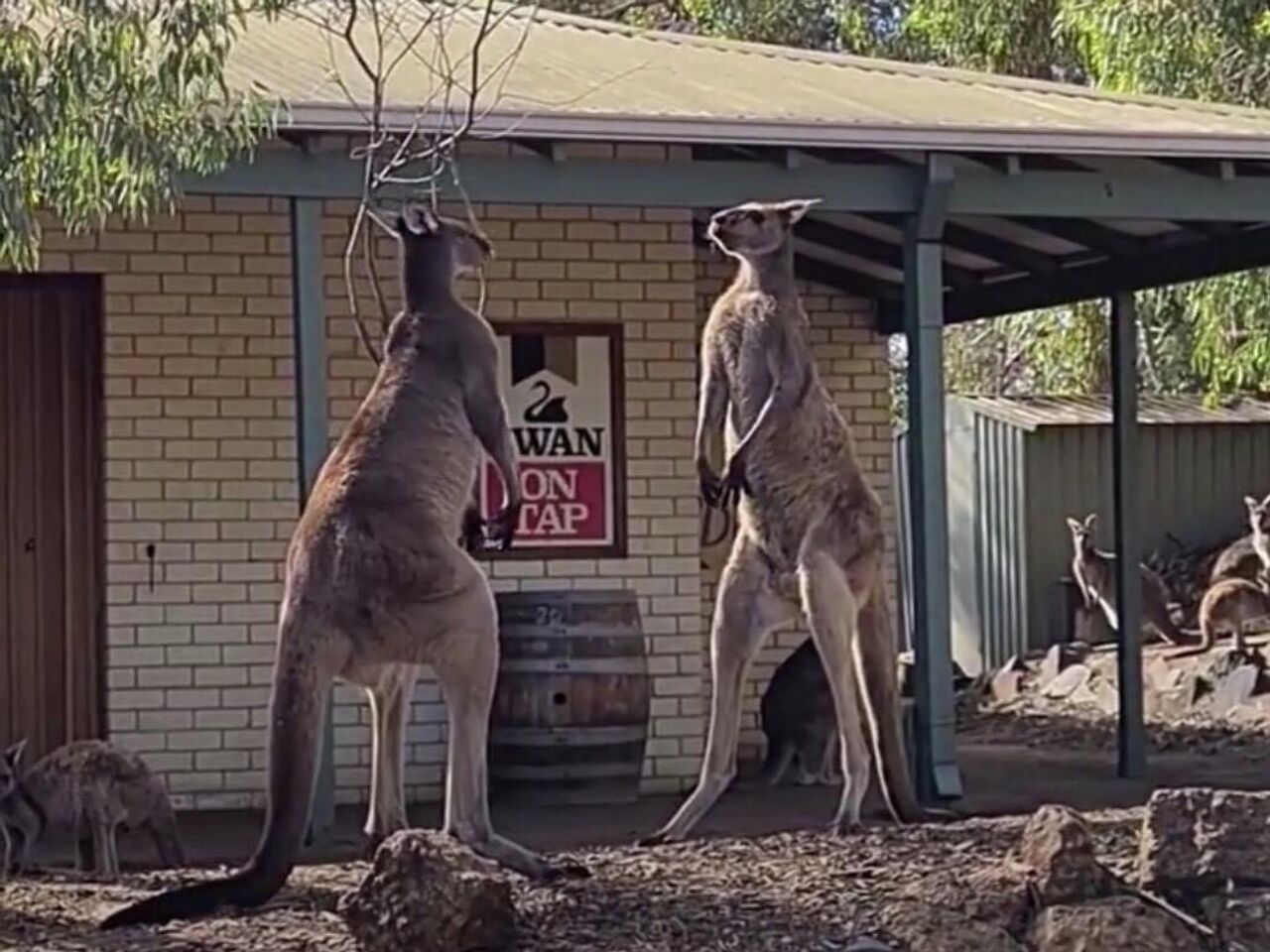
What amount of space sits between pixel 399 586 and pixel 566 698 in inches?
202

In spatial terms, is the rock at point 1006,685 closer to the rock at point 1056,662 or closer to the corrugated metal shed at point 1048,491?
the rock at point 1056,662

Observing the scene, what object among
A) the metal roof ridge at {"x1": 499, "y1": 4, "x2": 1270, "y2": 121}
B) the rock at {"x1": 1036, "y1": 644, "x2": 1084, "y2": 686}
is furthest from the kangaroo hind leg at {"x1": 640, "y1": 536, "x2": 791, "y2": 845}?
the rock at {"x1": 1036, "y1": 644, "x2": 1084, "y2": 686}

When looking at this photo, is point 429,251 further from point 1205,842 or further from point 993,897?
point 1205,842

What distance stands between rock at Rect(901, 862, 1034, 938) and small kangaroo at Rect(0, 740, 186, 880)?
3.68 m

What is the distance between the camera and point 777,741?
13664 mm

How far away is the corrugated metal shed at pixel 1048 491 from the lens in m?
21.9

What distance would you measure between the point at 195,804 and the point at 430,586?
235 inches

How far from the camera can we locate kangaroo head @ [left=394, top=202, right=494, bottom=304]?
777 centimetres

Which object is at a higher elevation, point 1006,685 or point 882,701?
point 882,701

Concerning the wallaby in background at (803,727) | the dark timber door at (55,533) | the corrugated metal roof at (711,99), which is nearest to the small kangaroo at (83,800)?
the corrugated metal roof at (711,99)

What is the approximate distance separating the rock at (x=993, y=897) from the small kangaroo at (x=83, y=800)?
3676 mm

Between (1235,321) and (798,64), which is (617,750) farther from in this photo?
(1235,321)

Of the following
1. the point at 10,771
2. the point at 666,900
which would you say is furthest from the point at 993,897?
the point at 10,771

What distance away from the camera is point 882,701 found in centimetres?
918
